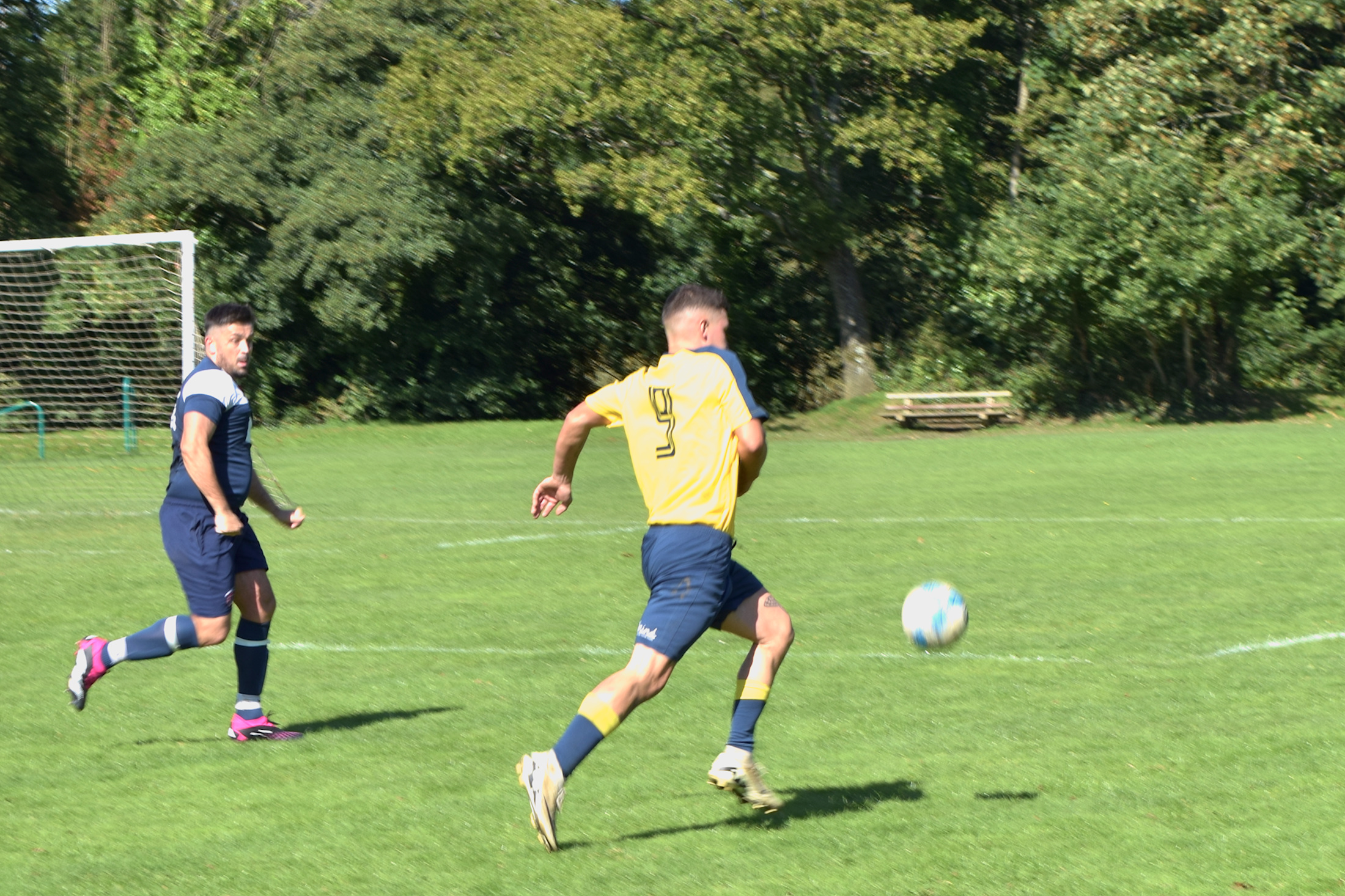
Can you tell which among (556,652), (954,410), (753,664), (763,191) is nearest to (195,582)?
(753,664)

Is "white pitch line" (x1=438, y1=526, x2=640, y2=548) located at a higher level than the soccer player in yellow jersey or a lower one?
lower

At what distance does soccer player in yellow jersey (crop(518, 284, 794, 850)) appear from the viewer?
18.3 feet

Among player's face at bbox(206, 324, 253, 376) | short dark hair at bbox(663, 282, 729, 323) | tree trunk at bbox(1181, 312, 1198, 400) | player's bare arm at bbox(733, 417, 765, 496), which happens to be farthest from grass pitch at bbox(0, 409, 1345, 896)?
tree trunk at bbox(1181, 312, 1198, 400)

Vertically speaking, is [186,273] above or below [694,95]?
below

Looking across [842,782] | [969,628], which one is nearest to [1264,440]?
[969,628]

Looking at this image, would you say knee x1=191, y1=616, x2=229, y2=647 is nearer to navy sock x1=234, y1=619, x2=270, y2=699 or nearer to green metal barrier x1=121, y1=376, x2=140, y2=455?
navy sock x1=234, y1=619, x2=270, y2=699

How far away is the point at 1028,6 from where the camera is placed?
121 ft

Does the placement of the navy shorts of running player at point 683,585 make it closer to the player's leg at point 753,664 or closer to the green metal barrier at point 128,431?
the player's leg at point 753,664

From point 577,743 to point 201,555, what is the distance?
2518 mm

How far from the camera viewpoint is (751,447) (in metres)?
5.61

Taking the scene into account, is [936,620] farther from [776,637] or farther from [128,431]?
[128,431]

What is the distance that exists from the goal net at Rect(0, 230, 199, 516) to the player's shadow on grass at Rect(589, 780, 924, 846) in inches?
613

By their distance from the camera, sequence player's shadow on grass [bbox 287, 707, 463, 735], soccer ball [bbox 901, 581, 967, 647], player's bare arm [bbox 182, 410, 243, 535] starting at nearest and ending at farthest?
soccer ball [bbox 901, 581, 967, 647] → player's bare arm [bbox 182, 410, 243, 535] → player's shadow on grass [bbox 287, 707, 463, 735]

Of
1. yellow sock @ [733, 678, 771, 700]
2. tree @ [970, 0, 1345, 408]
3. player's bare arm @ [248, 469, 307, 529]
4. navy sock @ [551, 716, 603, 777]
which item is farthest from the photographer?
tree @ [970, 0, 1345, 408]
